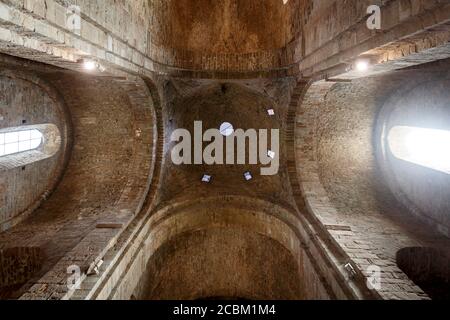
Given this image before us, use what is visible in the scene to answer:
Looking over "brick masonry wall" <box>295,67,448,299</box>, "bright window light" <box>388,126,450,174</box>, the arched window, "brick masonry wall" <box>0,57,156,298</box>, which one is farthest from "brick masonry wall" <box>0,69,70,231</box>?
"bright window light" <box>388,126,450,174</box>

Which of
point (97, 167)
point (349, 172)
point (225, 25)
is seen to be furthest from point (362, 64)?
point (97, 167)

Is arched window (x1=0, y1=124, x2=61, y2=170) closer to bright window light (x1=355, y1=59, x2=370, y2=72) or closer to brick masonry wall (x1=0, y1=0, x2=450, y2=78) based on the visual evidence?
brick masonry wall (x1=0, y1=0, x2=450, y2=78)

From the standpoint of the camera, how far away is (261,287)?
9.67 metres

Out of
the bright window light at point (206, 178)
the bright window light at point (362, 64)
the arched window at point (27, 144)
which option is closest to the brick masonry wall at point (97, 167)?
the arched window at point (27, 144)

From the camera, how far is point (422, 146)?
24.1 feet

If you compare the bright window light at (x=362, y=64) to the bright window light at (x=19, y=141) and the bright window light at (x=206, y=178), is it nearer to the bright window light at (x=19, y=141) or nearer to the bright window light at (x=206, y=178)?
the bright window light at (x=206, y=178)

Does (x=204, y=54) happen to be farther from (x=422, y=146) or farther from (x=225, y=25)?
(x=422, y=146)

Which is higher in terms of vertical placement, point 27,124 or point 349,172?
point 27,124

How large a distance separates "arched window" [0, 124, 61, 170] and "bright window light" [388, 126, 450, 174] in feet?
30.4

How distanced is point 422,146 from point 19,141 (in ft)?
31.8

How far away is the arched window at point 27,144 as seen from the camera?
23.3 ft

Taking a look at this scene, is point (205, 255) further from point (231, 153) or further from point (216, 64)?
point (216, 64)
